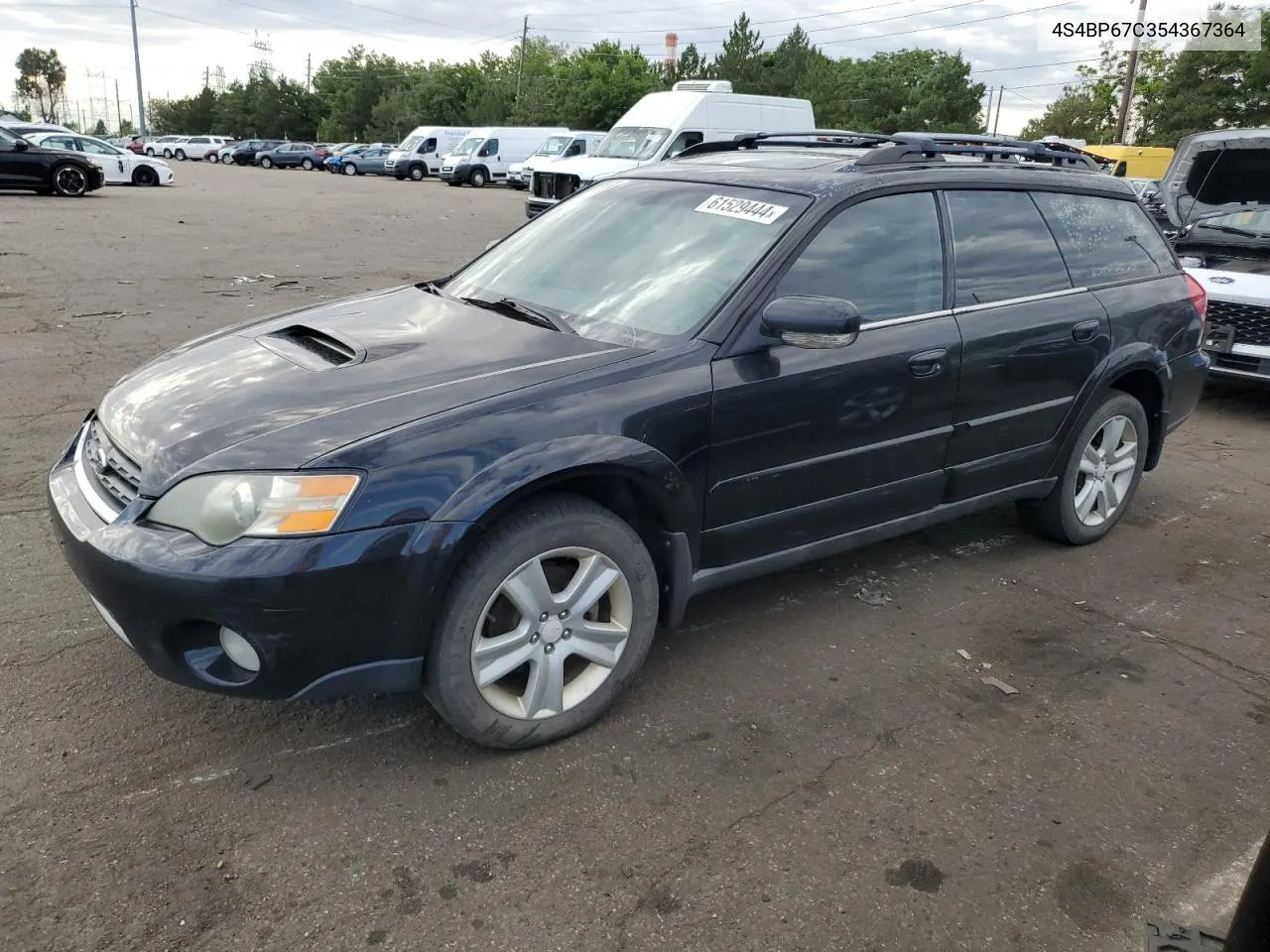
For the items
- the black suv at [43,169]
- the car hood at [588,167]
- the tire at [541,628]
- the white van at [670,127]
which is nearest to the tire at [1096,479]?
the tire at [541,628]

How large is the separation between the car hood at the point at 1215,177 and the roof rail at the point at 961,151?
4.56m

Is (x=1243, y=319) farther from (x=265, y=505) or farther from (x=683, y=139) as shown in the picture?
(x=683, y=139)

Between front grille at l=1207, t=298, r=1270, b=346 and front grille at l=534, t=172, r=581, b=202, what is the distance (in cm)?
1409

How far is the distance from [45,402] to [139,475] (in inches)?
157

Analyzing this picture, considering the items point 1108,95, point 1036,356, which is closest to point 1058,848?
point 1036,356

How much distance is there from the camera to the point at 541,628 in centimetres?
284

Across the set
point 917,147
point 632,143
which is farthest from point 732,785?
point 632,143

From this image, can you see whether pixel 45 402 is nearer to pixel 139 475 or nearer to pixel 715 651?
pixel 139 475

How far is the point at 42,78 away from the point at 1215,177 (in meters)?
Result: 136

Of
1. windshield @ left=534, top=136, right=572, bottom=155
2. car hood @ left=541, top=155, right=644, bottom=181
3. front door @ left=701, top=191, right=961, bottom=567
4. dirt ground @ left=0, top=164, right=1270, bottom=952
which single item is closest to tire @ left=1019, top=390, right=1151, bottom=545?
dirt ground @ left=0, top=164, right=1270, bottom=952

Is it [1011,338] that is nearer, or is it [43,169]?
[1011,338]

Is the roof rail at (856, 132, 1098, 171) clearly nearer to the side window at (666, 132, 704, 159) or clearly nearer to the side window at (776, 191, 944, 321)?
the side window at (776, 191, 944, 321)

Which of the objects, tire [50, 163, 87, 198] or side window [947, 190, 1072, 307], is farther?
tire [50, 163, 87, 198]

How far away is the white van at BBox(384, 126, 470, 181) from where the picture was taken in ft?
136
